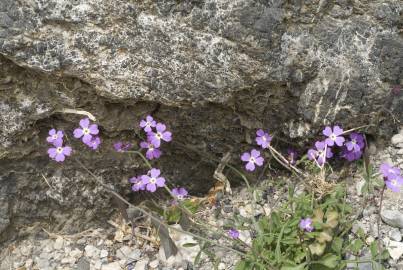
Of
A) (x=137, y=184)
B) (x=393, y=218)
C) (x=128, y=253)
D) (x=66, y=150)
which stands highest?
(x=66, y=150)

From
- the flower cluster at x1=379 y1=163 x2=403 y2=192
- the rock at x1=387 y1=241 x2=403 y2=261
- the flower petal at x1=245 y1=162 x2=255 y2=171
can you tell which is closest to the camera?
the flower cluster at x1=379 y1=163 x2=403 y2=192

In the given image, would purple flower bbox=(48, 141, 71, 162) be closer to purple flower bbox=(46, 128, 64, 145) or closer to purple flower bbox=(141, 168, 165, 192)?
purple flower bbox=(46, 128, 64, 145)

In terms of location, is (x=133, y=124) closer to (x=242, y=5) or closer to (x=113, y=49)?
(x=113, y=49)

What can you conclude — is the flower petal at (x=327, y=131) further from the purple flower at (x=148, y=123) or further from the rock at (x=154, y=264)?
the rock at (x=154, y=264)

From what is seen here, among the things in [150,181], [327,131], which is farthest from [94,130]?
[327,131]

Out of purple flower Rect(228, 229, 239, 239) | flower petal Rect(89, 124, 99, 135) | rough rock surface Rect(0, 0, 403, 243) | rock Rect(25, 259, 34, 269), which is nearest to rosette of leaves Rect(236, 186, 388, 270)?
purple flower Rect(228, 229, 239, 239)

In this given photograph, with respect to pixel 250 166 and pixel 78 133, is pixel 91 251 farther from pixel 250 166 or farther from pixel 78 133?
pixel 250 166
